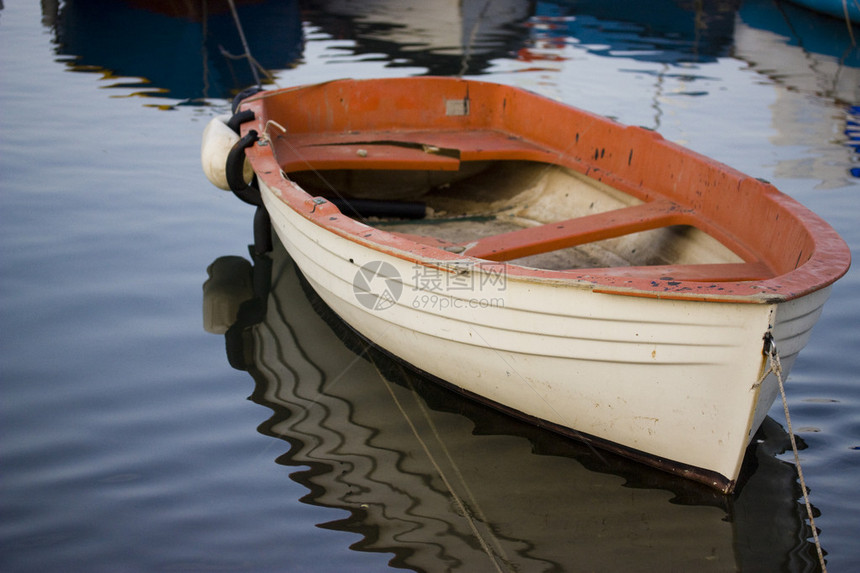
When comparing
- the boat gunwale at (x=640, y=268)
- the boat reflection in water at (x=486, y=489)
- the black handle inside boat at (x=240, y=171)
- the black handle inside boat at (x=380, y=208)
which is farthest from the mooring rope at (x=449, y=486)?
the black handle inside boat at (x=240, y=171)

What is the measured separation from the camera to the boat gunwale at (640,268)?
282 centimetres

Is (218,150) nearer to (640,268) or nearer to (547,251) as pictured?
(547,251)

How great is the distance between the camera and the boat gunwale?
282 centimetres

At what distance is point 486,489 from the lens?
3260mm

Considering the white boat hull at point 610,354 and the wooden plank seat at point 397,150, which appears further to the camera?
the wooden plank seat at point 397,150

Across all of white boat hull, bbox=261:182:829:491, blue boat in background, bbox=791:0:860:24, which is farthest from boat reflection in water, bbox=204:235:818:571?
blue boat in background, bbox=791:0:860:24

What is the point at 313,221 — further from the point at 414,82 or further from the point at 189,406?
the point at 414,82

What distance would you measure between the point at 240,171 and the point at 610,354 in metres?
2.96

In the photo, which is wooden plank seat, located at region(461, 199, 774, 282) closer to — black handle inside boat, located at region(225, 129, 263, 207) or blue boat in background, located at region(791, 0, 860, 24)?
black handle inside boat, located at region(225, 129, 263, 207)

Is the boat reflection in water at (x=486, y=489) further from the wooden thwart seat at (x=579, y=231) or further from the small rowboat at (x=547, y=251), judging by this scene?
the wooden thwart seat at (x=579, y=231)

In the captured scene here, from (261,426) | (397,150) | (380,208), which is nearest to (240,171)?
(380,208)

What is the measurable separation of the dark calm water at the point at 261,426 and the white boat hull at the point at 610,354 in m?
0.22

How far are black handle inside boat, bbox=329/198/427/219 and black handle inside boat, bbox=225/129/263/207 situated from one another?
561 millimetres

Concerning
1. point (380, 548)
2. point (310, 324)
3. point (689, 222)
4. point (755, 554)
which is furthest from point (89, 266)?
point (755, 554)
